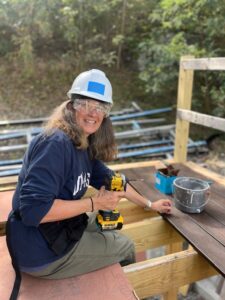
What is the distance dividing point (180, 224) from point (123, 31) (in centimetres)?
650

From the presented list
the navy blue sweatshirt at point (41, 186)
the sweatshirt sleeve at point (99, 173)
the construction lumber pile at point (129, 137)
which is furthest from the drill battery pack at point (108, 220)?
the construction lumber pile at point (129, 137)

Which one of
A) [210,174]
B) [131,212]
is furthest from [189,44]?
[131,212]

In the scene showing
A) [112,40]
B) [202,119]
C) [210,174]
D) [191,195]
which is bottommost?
[210,174]

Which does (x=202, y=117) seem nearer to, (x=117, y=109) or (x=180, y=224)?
(x=180, y=224)

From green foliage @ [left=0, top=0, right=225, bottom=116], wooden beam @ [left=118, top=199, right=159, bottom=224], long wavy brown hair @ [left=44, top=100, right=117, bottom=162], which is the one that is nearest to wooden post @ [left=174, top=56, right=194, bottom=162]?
wooden beam @ [left=118, top=199, right=159, bottom=224]

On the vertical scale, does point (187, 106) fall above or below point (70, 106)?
below

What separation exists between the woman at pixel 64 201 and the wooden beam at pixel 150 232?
332mm

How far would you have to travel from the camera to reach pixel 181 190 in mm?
2164

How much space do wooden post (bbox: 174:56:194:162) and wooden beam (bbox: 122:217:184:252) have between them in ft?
3.99

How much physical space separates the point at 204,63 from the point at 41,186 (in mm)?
2029

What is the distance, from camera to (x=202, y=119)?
2.96 m

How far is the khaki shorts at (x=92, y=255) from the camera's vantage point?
1.57 m

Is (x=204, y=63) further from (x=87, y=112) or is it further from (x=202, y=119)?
(x=87, y=112)

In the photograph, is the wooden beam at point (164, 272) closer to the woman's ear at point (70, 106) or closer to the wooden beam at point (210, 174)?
the woman's ear at point (70, 106)
